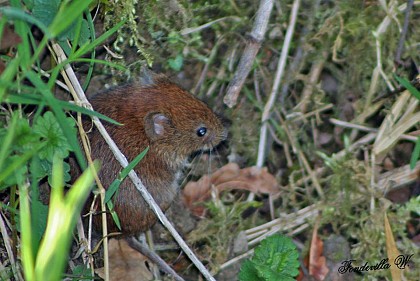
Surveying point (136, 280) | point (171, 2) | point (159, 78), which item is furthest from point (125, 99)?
point (136, 280)

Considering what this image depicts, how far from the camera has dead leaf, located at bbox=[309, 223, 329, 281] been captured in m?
3.81

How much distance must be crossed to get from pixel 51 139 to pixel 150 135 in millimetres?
851

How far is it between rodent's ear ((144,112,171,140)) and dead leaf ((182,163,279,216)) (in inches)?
21.8

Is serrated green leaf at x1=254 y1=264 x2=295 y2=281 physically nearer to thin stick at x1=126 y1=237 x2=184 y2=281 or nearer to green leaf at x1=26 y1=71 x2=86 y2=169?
thin stick at x1=126 y1=237 x2=184 y2=281

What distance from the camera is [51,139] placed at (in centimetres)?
287

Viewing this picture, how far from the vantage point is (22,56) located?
2.56 metres

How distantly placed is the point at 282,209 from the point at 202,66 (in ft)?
3.57

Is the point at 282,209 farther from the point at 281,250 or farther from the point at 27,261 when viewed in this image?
the point at 27,261

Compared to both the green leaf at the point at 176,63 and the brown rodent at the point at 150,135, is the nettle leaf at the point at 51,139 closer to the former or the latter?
the brown rodent at the point at 150,135

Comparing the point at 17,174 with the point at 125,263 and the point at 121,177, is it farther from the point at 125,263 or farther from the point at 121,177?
the point at 125,263

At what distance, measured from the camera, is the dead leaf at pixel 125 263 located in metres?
3.63

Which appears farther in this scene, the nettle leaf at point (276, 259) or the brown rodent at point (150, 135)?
the brown rodent at point (150, 135)

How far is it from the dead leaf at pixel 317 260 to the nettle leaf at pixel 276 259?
0.71m

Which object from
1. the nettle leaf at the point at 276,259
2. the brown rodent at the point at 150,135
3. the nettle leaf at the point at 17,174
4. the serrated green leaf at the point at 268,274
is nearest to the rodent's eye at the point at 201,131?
the brown rodent at the point at 150,135
